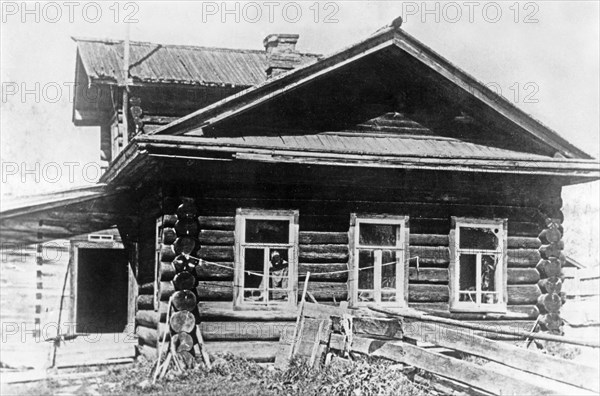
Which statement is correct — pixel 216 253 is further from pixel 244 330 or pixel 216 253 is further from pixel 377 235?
pixel 377 235

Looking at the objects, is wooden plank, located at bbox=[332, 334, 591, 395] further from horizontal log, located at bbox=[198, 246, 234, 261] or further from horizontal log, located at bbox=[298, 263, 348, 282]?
horizontal log, located at bbox=[198, 246, 234, 261]

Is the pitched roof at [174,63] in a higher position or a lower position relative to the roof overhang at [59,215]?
higher

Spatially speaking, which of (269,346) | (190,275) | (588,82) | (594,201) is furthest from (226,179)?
(594,201)

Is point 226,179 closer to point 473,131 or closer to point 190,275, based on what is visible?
point 190,275

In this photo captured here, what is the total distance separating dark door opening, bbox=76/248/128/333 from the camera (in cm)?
1789

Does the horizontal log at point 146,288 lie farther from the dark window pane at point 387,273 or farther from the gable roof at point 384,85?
the dark window pane at point 387,273

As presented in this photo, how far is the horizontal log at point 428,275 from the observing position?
43.0 feet

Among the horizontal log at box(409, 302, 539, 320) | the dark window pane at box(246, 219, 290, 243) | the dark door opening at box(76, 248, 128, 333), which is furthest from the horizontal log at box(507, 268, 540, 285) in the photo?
the dark door opening at box(76, 248, 128, 333)

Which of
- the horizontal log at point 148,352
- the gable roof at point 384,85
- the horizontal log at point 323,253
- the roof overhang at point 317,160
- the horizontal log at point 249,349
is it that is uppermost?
the gable roof at point 384,85

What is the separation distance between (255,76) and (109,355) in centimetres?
940

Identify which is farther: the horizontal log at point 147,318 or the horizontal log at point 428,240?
the horizontal log at point 428,240

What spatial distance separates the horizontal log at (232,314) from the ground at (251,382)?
0.75m

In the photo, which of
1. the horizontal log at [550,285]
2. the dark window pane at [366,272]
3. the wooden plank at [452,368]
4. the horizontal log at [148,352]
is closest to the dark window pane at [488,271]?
the horizontal log at [550,285]

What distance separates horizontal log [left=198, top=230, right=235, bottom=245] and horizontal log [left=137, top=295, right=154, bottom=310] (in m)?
2.49
